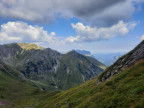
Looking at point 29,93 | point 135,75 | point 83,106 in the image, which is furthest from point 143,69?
point 29,93

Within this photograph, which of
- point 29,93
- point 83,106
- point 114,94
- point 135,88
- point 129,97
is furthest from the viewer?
point 29,93

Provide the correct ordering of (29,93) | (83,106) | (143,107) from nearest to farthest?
1. (143,107)
2. (83,106)
3. (29,93)

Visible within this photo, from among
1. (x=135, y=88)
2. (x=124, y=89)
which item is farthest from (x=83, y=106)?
(x=135, y=88)

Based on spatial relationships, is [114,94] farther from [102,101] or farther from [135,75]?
[135,75]

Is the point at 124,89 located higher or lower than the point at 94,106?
higher

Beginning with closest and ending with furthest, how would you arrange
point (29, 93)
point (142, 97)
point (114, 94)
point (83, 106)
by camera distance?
point (142, 97) < point (114, 94) < point (83, 106) < point (29, 93)

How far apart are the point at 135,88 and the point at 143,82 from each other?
204 centimetres

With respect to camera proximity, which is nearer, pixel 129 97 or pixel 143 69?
pixel 129 97

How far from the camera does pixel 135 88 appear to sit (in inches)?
885

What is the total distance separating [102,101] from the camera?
2439 cm

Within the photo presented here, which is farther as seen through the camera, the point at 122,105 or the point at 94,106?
the point at 94,106

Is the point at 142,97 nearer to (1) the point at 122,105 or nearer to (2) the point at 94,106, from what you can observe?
(1) the point at 122,105

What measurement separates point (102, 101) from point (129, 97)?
206 inches

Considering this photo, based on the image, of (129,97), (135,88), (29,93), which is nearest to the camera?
(129,97)
